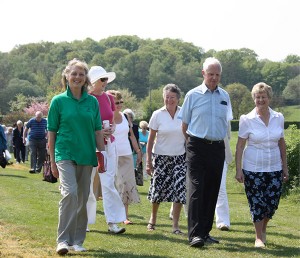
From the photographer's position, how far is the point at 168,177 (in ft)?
32.9

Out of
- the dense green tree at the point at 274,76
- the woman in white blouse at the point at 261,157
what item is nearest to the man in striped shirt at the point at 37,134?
the woman in white blouse at the point at 261,157

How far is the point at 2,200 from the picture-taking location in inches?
529

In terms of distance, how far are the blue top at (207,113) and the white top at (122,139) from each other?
1.92 m

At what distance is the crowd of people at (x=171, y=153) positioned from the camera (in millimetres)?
7707

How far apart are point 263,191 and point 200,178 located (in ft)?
2.75

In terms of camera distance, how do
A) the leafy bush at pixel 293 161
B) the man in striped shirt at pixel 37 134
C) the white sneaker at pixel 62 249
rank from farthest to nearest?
the man in striped shirt at pixel 37 134 → the leafy bush at pixel 293 161 → the white sneaker at pixel 62 249

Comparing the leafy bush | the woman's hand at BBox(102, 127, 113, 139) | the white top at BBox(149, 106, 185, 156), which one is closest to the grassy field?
the white top at BBox(149, 106, 185, 156)

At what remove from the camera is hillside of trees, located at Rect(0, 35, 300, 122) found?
118 meters

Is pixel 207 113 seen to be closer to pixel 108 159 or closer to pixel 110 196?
pixel 108 159

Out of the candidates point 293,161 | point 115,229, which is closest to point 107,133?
point 115,229

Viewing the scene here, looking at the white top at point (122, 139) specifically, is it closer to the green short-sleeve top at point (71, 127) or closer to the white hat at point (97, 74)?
the white hat at point (97, 74)

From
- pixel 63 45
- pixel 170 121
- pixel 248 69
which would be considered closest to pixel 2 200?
pixel 170 121

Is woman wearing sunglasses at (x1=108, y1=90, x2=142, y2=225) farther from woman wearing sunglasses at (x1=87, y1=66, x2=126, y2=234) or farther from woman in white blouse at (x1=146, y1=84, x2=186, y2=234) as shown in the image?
woman wearing sunglasses at (x1=87, y1=66, x2=126, y2=234)

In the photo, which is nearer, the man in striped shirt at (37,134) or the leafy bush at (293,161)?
the leafy bush at (293,161)
